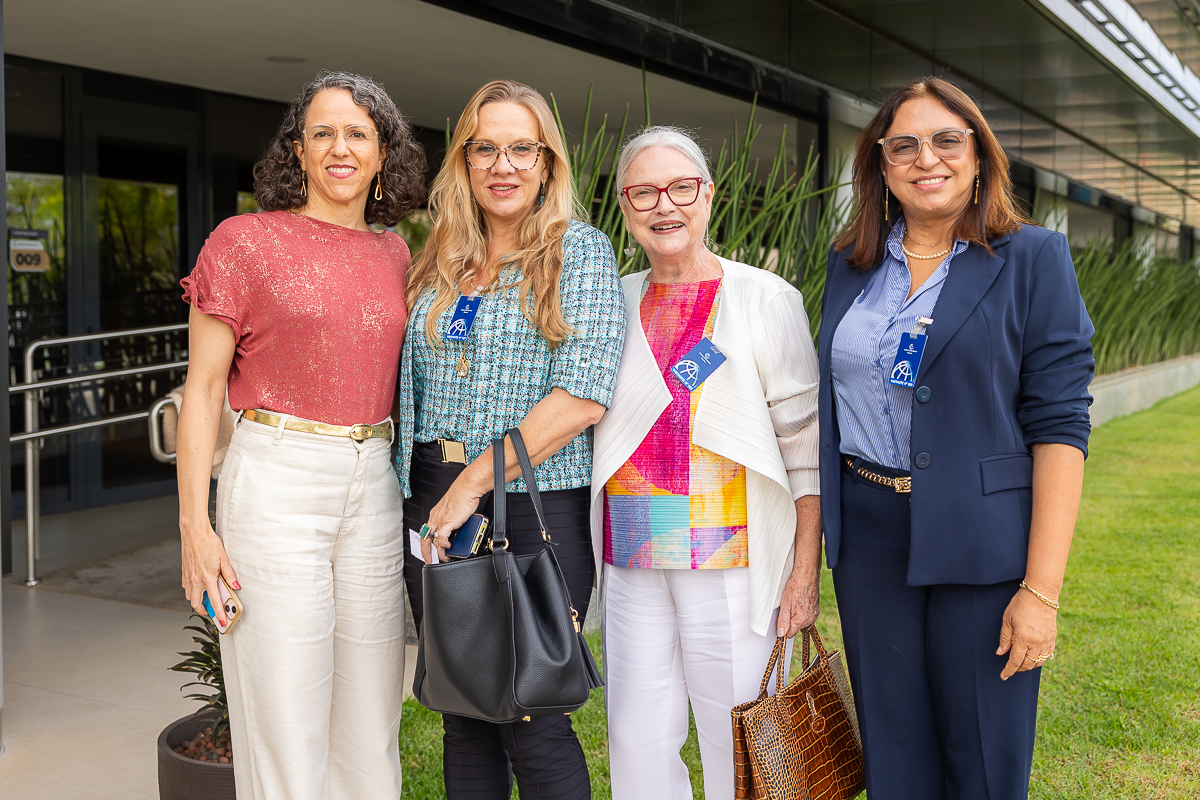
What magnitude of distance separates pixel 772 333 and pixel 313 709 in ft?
3.71

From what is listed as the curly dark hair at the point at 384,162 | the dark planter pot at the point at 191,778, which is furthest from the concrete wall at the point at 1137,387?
the dark planter pot at the point at 191,778

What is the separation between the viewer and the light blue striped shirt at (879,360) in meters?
1.68

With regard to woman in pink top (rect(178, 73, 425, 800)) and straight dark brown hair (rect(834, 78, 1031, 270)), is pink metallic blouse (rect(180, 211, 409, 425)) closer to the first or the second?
woman in pink top (rect(178, 73, 425, 800))

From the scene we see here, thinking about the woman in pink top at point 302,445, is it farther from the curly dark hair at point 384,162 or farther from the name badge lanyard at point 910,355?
the name badge lanyard at point 910,355

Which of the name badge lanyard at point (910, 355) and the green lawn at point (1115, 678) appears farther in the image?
the green lawn at point (1115, 678)

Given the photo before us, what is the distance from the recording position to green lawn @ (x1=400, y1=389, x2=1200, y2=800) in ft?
8.67

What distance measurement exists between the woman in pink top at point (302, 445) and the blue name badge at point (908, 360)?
0.93 meters

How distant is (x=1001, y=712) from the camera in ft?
5.39

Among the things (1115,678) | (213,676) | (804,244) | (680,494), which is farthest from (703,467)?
(804,244)

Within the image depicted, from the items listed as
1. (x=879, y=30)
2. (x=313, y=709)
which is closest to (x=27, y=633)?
(x=313, y=709)

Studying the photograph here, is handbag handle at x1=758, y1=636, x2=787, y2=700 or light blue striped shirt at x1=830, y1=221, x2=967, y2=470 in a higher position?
light blue striped shirt at x1=830, y1=221, x2=967, y2=470

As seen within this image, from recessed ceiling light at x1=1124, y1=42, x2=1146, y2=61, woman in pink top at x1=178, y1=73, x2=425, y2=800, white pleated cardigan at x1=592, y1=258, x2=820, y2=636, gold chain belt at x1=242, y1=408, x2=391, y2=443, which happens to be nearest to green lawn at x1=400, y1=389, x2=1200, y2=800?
woman in pink top at x1=178, y1=73, x2=425, y2=800

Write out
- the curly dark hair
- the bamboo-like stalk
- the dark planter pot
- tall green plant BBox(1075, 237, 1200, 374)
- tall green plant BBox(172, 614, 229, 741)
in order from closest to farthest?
the curly dark hair
the dark planter pot
tall green plant BBox(172, 614, 229, 741)
the bamboo-like stalk
tall green plant BBox(1075, 237, 1200, 374)

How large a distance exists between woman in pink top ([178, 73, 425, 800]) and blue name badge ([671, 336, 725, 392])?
55 centimetres
